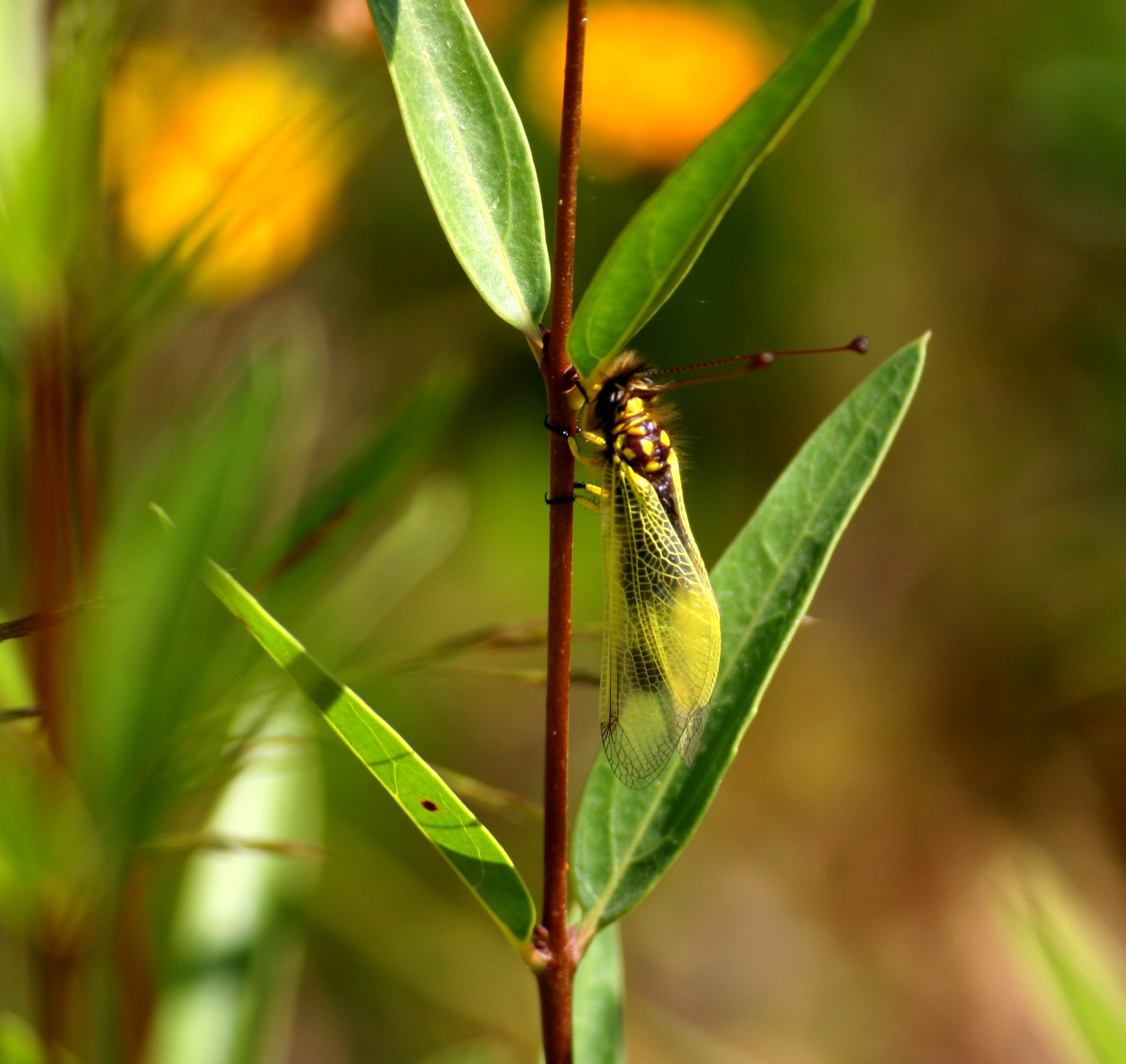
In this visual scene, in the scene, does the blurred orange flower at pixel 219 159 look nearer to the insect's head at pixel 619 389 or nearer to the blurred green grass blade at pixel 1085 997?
the insect's head at pixel 619 389

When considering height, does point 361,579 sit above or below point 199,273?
below

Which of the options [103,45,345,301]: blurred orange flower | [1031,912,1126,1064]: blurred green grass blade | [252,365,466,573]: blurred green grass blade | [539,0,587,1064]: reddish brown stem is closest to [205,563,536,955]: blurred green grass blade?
[539,0,587,1064]: reddish brown stem

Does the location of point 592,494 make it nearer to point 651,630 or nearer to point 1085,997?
point 651,630

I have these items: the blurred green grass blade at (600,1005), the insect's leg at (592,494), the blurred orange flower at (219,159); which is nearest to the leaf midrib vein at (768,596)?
the blurred green grass blade at (600,1005)

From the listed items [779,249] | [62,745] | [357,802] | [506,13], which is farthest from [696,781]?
[779,249]

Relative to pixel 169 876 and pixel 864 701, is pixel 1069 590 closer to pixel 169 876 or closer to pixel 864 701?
pixel 864 701
